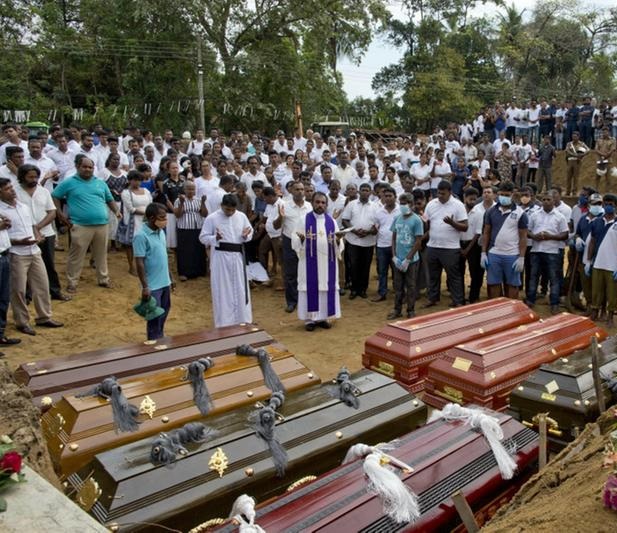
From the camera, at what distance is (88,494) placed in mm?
3125

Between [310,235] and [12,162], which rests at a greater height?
[12,162]

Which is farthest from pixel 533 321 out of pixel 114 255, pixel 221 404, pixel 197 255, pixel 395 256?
pixel 114 255

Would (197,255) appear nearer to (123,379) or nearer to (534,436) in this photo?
(123,379)

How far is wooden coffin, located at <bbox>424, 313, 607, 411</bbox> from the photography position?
4.75m

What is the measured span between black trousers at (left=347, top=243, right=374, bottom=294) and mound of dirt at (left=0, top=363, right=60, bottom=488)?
5.90 m

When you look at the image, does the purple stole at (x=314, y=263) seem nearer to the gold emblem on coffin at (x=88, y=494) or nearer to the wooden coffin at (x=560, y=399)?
the wooden coffin at (x=560, y=399)

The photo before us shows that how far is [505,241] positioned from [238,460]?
5.56m

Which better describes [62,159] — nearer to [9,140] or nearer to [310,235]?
[9,140]

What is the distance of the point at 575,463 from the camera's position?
11.0 feet

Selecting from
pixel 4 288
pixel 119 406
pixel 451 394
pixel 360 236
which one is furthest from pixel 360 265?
pixel 119 406

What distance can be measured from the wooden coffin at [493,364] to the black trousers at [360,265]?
3.69 meters

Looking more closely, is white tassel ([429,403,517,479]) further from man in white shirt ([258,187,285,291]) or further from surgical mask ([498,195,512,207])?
man in white shirt ([258,187,285,291])

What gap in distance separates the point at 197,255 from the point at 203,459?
6.98m

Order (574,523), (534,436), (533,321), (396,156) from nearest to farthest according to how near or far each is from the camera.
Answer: (574,523)
(534,436)
(533,321)
(396,156)
